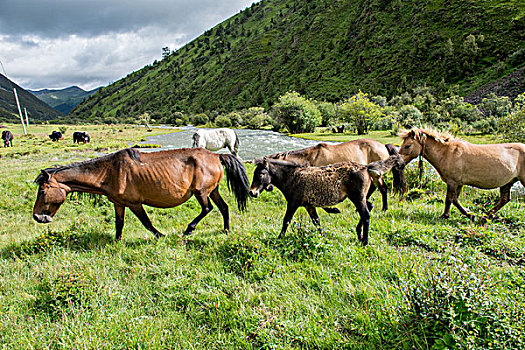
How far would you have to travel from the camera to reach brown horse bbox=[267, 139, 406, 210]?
8.15m

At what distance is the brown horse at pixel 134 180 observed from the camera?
565cm

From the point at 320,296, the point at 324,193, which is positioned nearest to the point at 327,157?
the point at 324,193

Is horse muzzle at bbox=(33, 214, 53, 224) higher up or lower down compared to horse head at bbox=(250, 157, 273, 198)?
lower down

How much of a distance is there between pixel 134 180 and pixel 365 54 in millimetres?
116261

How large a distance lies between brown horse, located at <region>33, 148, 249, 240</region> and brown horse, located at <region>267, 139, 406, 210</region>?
2.53m

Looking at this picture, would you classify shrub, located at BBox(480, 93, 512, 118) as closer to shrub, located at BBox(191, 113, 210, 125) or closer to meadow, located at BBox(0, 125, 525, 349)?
meadow, located at BBox(0, 125, 525, 349)

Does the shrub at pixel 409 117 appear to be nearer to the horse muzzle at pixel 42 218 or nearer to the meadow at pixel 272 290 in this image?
the meadow at pixel 272 290

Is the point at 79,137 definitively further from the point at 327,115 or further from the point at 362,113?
the point at 327,115

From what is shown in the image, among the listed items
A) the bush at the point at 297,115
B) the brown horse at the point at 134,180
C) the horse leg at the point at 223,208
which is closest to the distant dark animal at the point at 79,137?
the bush at the point at 297,115

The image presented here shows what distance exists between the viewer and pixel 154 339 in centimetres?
297

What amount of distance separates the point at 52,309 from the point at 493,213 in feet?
31.1

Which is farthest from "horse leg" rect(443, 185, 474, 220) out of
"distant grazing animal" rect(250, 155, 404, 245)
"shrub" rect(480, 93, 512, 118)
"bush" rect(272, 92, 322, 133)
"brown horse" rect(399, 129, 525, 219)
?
"bush" rect(272, 92, 322, 133)

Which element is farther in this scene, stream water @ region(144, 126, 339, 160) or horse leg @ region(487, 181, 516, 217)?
stream water @ region(144, 126, 339, 160)

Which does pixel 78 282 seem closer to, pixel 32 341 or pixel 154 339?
pixel 32 341
